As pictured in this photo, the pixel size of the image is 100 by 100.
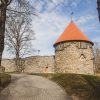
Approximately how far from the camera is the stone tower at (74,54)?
3416 cm

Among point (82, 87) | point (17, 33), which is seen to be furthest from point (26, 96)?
point (17, 33)

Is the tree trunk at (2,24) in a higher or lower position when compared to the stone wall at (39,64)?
higher

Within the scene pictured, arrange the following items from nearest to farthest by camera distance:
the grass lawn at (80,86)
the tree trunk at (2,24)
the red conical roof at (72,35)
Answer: the tree trunk at (2,24) < the grass lawn at (80,86) < the red conical roof at (72,35)

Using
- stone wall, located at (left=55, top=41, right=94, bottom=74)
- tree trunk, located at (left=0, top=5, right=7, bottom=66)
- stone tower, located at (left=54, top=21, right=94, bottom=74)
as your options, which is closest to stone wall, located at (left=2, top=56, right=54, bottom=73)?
stone tower, located at (left=54, top=21, right=94, bottom=74)

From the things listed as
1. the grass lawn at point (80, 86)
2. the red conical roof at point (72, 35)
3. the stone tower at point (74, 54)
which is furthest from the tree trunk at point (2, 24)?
the red conical roof at point (72, 35)

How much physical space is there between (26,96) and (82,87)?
3833 millimetres

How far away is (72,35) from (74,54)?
115 inches

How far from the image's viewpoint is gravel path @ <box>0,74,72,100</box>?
1440 centimetres

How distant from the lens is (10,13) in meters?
13.7

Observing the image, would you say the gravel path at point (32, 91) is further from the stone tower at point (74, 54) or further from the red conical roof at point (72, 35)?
the red conical roof at point (72, 35)

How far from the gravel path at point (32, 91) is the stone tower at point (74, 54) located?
1632cm

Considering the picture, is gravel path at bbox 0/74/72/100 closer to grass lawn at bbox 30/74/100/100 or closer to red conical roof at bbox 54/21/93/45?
grass lawn at bbox 30/74/100/100

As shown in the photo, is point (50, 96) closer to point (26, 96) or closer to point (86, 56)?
point (26, 96)

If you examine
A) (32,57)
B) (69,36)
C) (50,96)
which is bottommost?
(50,96)
